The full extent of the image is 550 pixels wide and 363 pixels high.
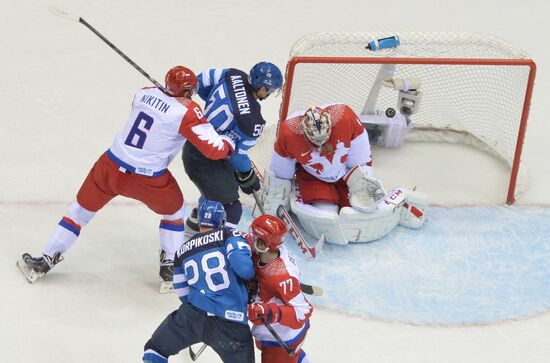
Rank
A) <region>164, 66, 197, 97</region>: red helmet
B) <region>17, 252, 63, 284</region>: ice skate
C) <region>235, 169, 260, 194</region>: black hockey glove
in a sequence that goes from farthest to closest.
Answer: <region>235, 169, 260, 194</region>: black hockey glove → <region>17, 252, 63, 284</region>: ice skate → <region>164, 66, 197, 97</region>: red helmet

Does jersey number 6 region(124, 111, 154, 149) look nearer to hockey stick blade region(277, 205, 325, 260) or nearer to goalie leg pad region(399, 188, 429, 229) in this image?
hockey stick blade region(277, 205, 325, 260)

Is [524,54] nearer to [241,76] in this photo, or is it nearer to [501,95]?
[501,95]

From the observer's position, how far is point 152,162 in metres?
4.54

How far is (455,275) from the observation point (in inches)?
201

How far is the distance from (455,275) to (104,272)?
65.1 inches

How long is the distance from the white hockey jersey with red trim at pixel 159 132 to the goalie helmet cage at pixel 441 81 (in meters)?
0.96

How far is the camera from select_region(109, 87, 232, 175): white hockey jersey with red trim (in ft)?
14.6

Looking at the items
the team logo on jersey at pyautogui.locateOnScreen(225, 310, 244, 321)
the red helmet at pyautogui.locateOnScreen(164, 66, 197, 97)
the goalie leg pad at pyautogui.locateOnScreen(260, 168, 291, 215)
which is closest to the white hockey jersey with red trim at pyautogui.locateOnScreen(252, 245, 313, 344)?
the team logo on jersey at pyautogui.locateOnScreen(225, 310, 244, 321)

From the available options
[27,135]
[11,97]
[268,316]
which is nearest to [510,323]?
[268,316]

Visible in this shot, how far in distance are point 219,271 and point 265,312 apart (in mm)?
218

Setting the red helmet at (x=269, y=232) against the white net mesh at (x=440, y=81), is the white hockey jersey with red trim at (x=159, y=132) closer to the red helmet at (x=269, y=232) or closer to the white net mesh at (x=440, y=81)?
the red helmet at (x=269, y=232)

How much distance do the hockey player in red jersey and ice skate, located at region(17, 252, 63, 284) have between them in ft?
3.85

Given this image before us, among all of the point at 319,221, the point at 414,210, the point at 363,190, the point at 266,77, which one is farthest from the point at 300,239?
the point at 266,77

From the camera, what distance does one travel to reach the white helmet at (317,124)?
4.95 metres
